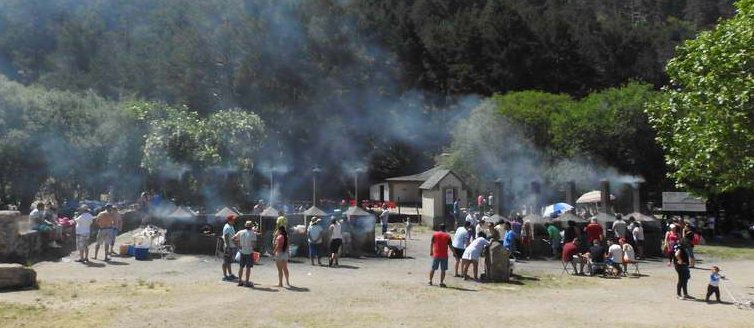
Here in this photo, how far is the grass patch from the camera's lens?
26038 millimetres

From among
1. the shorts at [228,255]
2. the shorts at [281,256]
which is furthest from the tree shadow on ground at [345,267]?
the shorts at [281,256]

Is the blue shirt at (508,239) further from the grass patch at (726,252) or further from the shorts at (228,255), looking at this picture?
the grass patch at (726,252)

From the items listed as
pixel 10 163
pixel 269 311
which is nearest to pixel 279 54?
pixel 10 163

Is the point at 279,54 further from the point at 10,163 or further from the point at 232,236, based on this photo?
the point at 232,236

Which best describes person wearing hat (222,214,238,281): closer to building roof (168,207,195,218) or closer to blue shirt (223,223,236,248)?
blue shirt (223,223,236,248)

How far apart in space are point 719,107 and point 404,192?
34277mm

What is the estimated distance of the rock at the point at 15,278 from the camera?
15.0 meters

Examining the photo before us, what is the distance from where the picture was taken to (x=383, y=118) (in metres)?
53.8

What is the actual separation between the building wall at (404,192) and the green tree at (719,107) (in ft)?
103

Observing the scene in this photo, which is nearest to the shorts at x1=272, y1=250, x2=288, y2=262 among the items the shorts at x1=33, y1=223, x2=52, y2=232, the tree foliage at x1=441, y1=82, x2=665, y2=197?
the shorts at x1=33, y1=223, x2=52, y2=232

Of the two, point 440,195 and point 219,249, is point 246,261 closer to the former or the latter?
point 219,249

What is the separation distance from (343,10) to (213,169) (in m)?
20.8

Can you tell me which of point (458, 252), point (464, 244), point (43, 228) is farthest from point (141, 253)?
point (464, 244)

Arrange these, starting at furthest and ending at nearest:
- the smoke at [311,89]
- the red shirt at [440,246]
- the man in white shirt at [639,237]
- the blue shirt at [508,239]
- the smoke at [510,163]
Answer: the smoke at [311,89]
the smoke at [510,163]
the man in white shirt at [639,237]
the blue shirt at [508,239]
the red shirt at [440,246]
